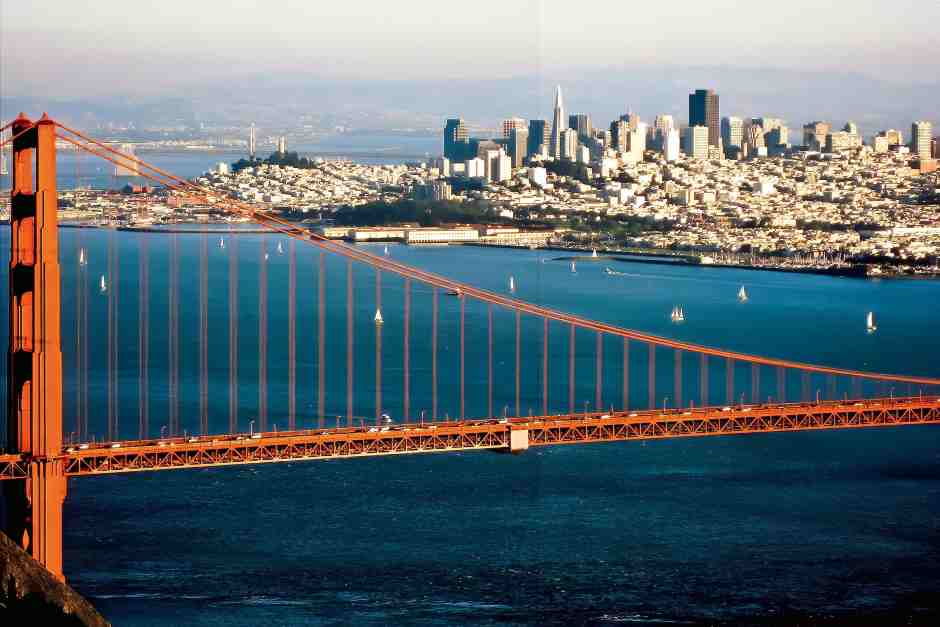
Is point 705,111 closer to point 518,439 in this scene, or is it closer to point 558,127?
point 558,127

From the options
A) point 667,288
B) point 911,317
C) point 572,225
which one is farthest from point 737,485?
point 572,225

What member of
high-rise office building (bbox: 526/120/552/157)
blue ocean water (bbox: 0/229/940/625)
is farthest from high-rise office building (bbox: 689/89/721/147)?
blue ocean water (bbox: 0/229/940/625)

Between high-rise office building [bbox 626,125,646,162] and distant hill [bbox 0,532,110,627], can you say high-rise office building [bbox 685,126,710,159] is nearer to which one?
high-rise office building [bbox 626,125,646,162]

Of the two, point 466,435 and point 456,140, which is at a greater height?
point 456,140

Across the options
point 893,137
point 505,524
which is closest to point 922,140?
point 893,137

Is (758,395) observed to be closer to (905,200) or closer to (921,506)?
(921,506)

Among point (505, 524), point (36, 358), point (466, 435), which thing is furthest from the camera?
point (505, 524)
